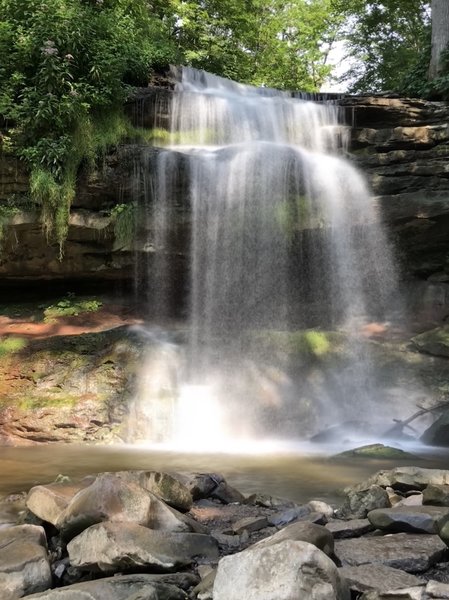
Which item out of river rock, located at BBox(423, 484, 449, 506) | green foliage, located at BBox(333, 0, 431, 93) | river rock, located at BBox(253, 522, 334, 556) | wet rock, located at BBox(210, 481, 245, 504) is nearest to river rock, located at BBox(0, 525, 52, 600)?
river rock, located at BBox(253, 522, 334, 556)

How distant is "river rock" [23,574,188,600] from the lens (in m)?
2.98

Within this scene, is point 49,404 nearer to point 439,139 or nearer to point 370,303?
point 370,303

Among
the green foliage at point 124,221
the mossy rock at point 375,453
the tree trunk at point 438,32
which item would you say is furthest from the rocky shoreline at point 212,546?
the tree trunk at point 438,32

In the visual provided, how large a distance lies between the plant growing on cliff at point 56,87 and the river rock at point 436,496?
897cm

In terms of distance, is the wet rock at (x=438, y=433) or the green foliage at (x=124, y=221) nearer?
the wet rock at (x=438, y=433)

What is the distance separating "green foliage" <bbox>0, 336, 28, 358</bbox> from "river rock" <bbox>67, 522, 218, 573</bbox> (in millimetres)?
7067

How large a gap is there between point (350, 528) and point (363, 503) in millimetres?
557

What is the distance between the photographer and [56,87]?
11867 mm

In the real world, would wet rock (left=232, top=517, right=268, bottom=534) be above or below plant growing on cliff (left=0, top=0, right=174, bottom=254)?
below

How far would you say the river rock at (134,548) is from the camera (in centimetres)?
339

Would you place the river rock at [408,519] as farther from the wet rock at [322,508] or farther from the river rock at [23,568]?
the river rock at [23,568]

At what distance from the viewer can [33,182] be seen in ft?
37.1

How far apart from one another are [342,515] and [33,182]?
9.22 metres

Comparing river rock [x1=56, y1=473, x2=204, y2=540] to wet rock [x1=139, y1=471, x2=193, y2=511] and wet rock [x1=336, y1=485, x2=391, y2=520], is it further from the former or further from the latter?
wet rock [x1=336, y1=485, x2=391, y2=520]
